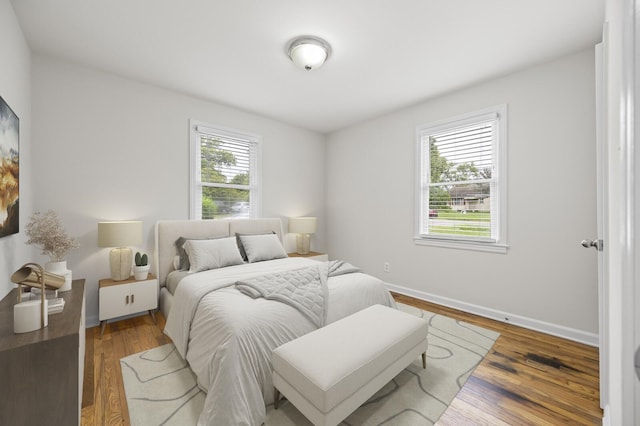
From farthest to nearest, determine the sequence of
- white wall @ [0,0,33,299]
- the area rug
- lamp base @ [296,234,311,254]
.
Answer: lamp base @ [296,234,311,254], white wall @ [0,0,33,299], the area rug

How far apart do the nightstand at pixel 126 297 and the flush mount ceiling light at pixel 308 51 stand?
2.66 meters

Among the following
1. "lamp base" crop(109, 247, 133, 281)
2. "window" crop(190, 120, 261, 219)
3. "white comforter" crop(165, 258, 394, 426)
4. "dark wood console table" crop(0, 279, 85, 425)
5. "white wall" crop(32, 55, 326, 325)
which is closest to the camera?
"dark wood console table" crop(0, 279, 85, 425)

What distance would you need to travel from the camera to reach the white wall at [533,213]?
2469 millimetres

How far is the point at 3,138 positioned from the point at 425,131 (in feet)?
13.0

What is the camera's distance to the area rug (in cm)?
157

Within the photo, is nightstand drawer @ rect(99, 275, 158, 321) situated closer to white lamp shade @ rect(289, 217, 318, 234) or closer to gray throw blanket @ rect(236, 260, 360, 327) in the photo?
gray throw blanket @ rect(236, 260, 360, 327)

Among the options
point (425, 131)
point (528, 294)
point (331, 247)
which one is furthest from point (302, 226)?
point (528, 294)

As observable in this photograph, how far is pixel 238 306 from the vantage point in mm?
1798

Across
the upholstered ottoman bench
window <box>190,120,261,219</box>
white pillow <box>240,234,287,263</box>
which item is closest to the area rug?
the upholstered ottoman bench

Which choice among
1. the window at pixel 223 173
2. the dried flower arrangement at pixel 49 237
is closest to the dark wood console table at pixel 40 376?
the dried flower arrangement at pixel 49 237

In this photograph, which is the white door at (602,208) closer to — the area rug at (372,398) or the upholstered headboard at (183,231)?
the area rug at (372,398)

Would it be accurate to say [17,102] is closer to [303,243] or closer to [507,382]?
[303,243]

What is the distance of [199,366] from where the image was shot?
1.79 m

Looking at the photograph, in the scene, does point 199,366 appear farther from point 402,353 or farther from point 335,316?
point 402,353
